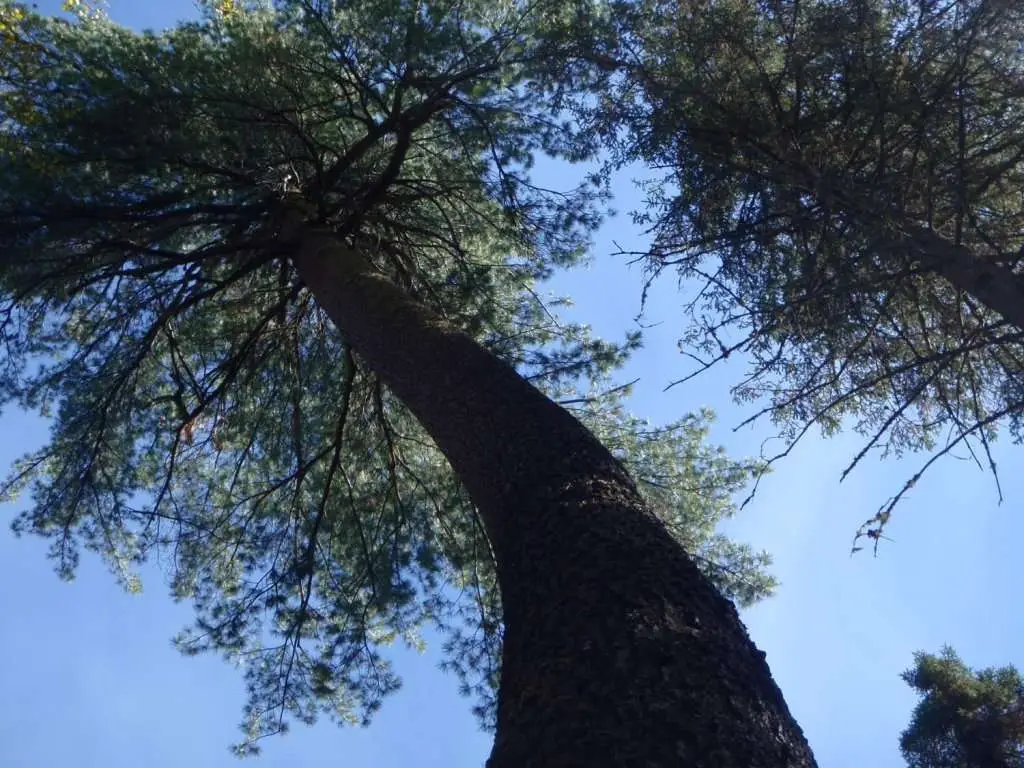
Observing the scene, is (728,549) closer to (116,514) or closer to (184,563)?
(184,563)

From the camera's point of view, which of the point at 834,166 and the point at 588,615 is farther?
the point at 834,166

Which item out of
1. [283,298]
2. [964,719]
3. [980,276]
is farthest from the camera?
[964,719]

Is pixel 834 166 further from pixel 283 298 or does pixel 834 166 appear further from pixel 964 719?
pixel 964 719

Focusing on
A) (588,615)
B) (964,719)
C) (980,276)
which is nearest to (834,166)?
(980,276)

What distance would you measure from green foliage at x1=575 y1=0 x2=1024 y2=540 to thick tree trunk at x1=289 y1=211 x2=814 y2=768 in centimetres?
130

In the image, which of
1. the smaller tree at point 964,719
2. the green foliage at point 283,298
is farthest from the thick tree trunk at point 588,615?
the smaller tree at point 964,719

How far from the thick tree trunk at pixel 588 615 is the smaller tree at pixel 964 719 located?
8.42 m

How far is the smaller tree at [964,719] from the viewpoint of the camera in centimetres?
980

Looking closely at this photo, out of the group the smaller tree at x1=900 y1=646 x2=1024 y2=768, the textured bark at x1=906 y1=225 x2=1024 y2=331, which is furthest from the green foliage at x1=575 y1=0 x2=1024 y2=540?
the smaller tree at x1=900 y1=646 x2=1024 y2=768

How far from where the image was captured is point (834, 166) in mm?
5355

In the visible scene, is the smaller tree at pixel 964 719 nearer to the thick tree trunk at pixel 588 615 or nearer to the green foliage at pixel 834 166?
the green foliage at pixel 834 166

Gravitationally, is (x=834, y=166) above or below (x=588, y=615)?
above

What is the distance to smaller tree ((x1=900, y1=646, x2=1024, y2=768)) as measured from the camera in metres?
9.80

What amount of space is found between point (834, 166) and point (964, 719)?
25.1ft
